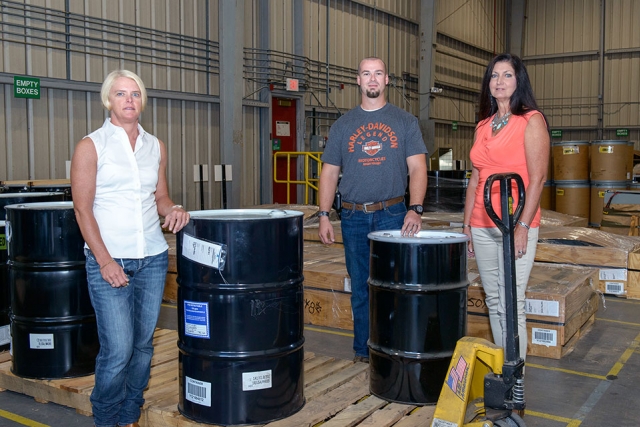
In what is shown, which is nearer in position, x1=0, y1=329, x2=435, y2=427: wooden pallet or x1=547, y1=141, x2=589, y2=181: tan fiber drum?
x1=0, y1=329, x2=435, y2=427: wooden pallet

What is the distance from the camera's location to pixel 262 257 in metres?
2.93

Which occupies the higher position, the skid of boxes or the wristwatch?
the wristwatch

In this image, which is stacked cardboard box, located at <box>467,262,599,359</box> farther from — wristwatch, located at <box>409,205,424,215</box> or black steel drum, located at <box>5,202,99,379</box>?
black steel drum, located at <box>5,202,99,379</box>

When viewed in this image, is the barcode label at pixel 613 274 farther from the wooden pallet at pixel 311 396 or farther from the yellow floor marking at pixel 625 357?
the wooden pallet at pixel 311 396

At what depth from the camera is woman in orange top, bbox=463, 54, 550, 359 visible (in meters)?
3.11

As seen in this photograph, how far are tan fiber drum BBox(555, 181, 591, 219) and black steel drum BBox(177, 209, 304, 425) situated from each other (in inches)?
392

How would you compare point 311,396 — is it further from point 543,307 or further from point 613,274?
point 613,274

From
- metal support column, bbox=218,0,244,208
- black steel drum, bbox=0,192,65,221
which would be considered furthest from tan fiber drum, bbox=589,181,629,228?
black steel drum, bbox=0,192,65,221

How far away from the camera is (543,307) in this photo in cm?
468

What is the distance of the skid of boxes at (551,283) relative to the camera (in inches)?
184

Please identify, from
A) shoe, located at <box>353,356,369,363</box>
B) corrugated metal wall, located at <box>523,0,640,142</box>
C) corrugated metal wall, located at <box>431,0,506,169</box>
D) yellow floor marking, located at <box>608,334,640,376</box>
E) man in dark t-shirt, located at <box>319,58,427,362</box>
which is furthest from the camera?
corrugated metal wall, located at <box>523,0,640,142</box>

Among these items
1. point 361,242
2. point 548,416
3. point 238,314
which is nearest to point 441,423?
point 238,314

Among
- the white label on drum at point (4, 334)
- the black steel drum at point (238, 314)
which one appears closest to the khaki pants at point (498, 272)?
the black steel drum at point (238, 314)

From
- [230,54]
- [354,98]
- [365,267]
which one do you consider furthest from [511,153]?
[354,98]
